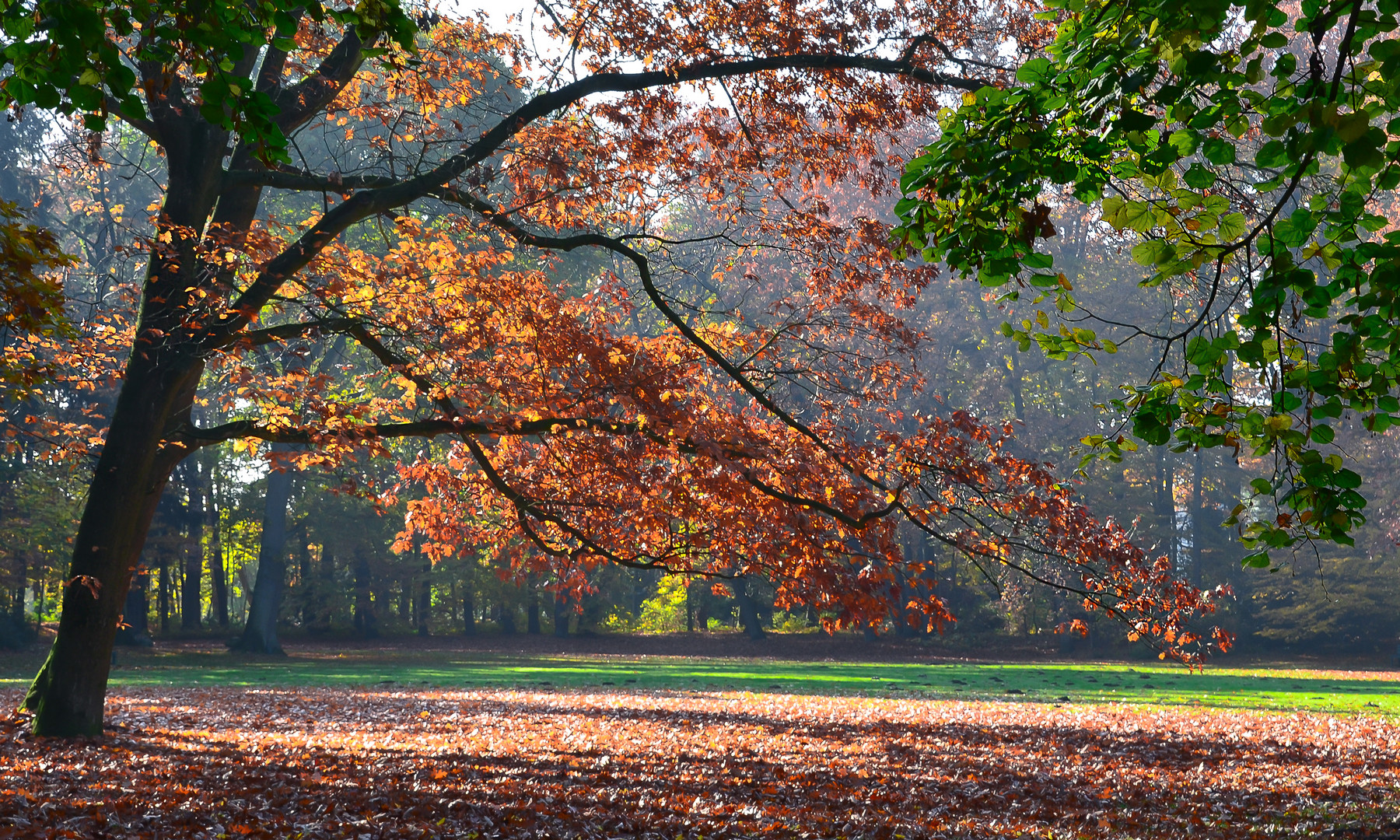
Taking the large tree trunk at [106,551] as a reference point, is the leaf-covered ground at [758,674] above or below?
below

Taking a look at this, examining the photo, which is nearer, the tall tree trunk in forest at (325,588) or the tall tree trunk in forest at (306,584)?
the tall tree trunk in forest at (325,588)

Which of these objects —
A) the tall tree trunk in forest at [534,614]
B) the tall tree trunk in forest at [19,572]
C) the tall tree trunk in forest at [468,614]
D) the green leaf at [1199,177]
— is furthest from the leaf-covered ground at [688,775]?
the tall tree trunk in forest at [468,614]

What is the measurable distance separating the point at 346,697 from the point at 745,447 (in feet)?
32.1

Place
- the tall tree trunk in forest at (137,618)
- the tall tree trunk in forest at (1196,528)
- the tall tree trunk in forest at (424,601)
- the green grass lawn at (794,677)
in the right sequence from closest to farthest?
the green grass lawn at (794,677) < the tall tree trunk in forest at (137,618) < the tall tree trunk in forest at (1196,528) < the tall tree trunk in forest at (424,601)

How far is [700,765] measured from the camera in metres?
8.97

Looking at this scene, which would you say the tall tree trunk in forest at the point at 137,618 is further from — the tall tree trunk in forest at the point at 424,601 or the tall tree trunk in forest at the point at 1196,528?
the tall tree trunk in forest at the point at 1196,528

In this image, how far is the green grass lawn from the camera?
59.4ft

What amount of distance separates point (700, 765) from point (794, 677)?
559 inches

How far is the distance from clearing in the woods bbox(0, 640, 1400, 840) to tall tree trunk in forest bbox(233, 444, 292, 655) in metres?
11.6

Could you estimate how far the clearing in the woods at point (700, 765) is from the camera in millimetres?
6574

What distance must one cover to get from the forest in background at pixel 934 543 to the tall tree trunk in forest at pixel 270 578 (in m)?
0.26

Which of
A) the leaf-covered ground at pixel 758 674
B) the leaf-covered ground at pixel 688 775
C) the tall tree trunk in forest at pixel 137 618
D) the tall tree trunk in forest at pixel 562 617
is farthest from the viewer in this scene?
the tall tree trunk in forest at pixel 562 617

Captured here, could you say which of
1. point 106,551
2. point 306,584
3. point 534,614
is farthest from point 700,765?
point 534,614

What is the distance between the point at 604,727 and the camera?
11.6 metres
